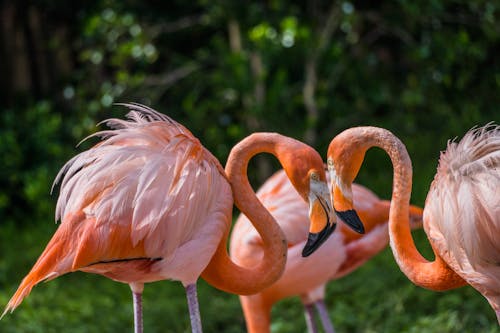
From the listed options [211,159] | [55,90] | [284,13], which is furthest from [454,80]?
[55,90]

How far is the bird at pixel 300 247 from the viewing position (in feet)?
12.5

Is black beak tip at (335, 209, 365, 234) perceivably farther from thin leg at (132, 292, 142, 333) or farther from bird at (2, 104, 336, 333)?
thin leg at (132, 292, 142, 333)

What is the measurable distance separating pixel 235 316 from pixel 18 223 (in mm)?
2942

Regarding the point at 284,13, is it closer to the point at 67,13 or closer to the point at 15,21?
the point at 67,13

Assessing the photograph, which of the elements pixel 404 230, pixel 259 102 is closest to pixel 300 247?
pixel 404 230

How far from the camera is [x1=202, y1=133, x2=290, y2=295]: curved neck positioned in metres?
3.19

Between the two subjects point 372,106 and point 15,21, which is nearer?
point 372,106

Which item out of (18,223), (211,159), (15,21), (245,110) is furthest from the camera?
(15,21)

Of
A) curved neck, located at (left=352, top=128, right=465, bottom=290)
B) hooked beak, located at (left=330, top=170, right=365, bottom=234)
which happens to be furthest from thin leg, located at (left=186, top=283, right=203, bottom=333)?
curved neck, located at (left=352, top=128, right=465, bottom=290)

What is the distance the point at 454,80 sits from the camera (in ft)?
19.5

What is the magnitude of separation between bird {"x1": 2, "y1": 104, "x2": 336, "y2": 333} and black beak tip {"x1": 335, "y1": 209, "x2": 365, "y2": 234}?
0.04 metres

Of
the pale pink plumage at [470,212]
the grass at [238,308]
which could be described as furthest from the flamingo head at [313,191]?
the grass at [238,308]

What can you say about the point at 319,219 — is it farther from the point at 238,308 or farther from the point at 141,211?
the point at 238,308

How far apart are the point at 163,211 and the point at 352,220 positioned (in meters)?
0.68
